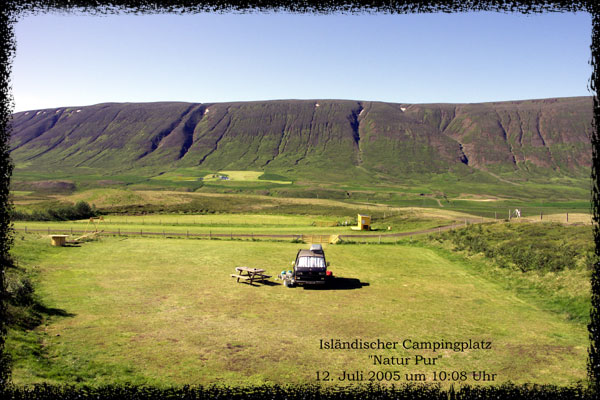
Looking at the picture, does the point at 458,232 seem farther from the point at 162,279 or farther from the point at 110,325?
the point at 110,325

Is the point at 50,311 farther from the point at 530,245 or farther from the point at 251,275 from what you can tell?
the point at 530,245

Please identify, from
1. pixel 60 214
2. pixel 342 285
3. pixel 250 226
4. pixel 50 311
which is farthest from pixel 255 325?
pixel 60 214

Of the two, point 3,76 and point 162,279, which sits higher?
point 3,76

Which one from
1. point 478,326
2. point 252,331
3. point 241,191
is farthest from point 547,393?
point 241,191

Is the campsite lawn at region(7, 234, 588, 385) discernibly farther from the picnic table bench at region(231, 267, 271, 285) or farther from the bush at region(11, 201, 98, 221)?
the bush at region(11, 201, 98, 221)

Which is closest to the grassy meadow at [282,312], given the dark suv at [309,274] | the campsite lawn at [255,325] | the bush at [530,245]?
the campsite lawn at [255,325]

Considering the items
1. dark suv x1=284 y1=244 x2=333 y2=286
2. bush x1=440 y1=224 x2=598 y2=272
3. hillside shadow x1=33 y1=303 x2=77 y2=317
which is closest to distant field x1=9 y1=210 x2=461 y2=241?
bush x1=440 y1=224 x2=598 y2=272
